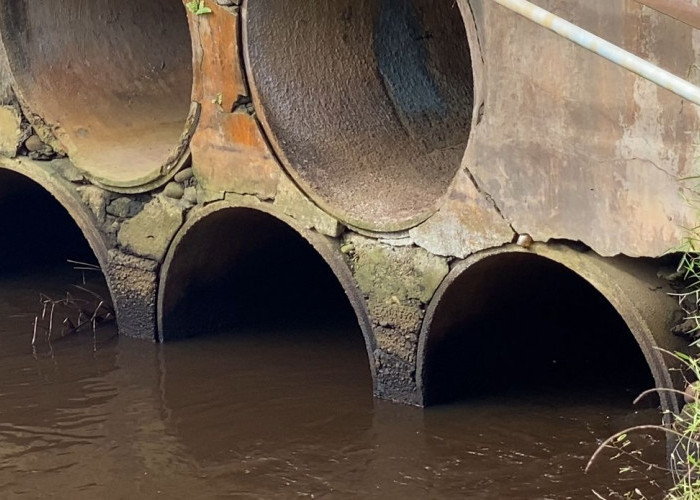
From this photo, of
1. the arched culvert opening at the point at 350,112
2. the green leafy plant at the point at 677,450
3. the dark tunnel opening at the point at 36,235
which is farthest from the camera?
the dark tunnel opening at the point at 36,235

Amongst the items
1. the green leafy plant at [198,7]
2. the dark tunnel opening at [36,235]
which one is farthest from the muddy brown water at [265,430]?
the green leafy plant at [198,7]

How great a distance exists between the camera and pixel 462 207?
15.4 feet

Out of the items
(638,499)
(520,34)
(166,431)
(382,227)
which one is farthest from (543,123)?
(166,431)

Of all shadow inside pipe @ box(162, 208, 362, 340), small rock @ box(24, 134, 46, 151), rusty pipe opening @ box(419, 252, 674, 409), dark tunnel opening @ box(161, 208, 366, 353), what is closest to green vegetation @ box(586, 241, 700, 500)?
rusty pipe opening @ box(419, 252, 674, 409)

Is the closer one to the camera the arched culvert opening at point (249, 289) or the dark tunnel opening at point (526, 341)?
the dark tunnel opening at point (526, 341)

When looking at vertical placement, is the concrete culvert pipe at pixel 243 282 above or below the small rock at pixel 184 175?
below

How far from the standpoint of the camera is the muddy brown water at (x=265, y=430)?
15.2 ft

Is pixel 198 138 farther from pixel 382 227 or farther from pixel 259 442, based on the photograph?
pixel 259 442

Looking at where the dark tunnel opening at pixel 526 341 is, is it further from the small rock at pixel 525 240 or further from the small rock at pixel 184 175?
the small rock at pixel 184 175

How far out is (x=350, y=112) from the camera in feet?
18.4

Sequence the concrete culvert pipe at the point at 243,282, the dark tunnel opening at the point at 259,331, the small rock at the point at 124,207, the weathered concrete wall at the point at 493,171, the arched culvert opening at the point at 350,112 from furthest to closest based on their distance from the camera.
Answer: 1. the small rock at the point at 124,207
2. the concrete culvert pipe at the point at 243,282
3. the dark tunnel opening at the point at 259,331
4. the arched culvert opening at the point at 350,112
5. the weathered concrete wall at the point at 493,171

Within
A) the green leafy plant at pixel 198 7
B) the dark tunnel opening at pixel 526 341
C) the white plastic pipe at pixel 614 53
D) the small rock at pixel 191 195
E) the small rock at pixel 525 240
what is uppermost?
the green leafy plant at pixel 198 7

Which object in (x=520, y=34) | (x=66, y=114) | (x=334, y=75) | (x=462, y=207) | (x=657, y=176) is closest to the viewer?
(x=657, y=176)

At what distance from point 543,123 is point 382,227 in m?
0.96
